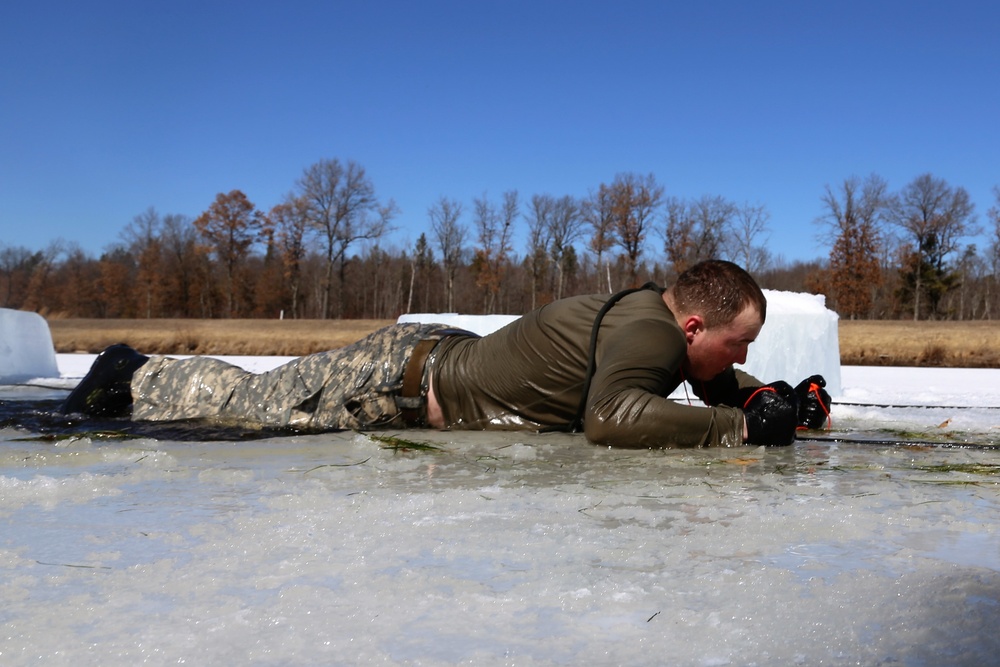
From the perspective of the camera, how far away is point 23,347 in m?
8.02

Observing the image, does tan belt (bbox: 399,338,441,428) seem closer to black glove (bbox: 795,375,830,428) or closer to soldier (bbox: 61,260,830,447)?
soldier (bbox: 61,260,830,447)

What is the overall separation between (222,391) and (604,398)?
7.63 feet

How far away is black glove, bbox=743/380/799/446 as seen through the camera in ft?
10.8

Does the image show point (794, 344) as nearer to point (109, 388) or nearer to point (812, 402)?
point (812, 402)

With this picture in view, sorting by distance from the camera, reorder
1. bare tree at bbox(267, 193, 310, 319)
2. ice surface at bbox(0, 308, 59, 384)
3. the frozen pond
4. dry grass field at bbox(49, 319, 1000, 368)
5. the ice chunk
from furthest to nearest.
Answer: bare tree at bbox(267, 193, 310, 319) < dry grass field at bbox(49, 319, 1000, 368) < ice surface at bbox(0, 308, 59, 384) < the ice chunk < the frozen pond

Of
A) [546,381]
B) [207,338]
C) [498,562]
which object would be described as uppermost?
[207,338]

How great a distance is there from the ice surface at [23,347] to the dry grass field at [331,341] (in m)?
12.8

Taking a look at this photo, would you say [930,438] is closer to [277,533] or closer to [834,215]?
[277,533]

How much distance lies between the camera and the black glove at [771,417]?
10.8ft

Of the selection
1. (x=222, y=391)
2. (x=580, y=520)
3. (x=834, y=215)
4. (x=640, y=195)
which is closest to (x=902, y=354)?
(x=222, y=391)

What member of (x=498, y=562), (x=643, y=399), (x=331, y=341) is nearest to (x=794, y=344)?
(x=643, y=399)

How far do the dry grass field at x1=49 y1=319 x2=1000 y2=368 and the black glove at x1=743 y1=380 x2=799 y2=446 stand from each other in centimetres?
1618

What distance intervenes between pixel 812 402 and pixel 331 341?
22389 millimetres

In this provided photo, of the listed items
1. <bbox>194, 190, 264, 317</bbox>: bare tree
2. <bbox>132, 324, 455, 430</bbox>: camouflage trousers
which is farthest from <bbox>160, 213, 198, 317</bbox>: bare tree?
<bbox>132, 324, 455, 430</bbox>: camouflage trousers
